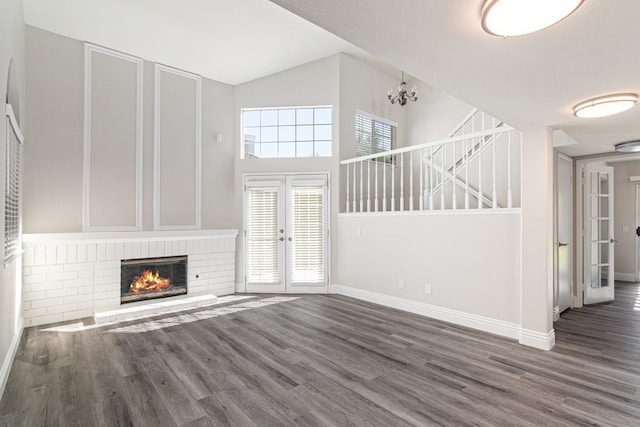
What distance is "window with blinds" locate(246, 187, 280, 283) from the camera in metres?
5.70

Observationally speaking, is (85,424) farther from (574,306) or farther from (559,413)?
(574,306)

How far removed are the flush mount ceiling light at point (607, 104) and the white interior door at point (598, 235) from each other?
2.99 m

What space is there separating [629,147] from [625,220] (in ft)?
13.3

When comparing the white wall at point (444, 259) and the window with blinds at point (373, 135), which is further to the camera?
the window with blinds at point (373, 135)

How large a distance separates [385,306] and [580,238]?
311 centimetres

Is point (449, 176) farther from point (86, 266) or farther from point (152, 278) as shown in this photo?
point (86, 266)

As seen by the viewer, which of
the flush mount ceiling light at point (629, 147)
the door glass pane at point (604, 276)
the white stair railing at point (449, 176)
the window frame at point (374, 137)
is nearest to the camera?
the flush mount ceiling light at point (629, 147)

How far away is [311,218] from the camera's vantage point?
18.7 ft

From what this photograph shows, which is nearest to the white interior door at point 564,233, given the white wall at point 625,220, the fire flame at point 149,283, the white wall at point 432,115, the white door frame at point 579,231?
the white door frame at point 579,231

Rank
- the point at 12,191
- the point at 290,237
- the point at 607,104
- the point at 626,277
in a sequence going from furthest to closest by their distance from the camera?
the point at 626,277 → the point at 290,237 → the point at 12,191 → the point at 607,104

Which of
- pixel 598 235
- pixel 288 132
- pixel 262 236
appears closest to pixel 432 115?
pixel 288 132

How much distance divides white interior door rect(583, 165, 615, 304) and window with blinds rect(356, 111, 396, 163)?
3269mm

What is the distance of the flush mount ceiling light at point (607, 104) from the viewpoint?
236 cm

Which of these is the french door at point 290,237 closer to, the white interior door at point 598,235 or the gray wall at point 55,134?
the gray wall at point 55,134
